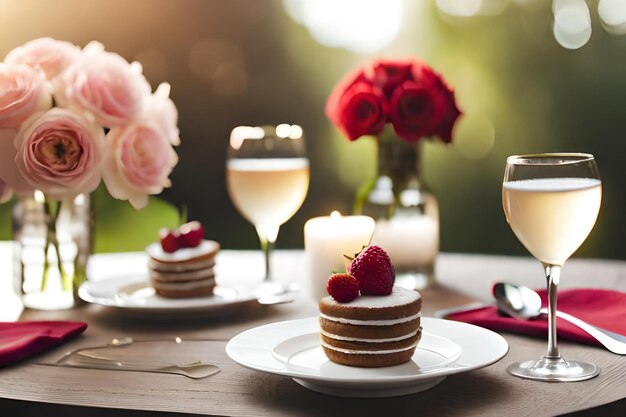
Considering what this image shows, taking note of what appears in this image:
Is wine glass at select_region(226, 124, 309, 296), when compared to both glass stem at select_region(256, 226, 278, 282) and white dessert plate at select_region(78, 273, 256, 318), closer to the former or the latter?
glass stem at select_region(256, 226, 278, 282)

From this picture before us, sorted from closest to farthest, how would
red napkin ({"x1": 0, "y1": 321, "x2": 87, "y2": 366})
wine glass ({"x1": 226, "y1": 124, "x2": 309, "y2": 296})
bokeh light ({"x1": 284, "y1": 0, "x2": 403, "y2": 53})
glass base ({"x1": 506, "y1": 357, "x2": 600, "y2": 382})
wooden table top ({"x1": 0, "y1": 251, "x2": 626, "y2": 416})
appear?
wooden table top ({"x1": 0, "y1": 251, "x2": 626, "y2": 416}), glass base ({"x1": 506, "y1": 357, "x2": 600, "y2": 382}), red napkin ({"x1": 0, "y1": 321, "x2": 87, "y2": 366}), wine glass ({"x1": 226, "y1": 124, "x2": 309, "y2": 296}), bokeh light ({"x1": 284, "y1": 0, "x2": 403, "y2": 53})

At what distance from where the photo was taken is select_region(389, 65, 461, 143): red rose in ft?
6.09

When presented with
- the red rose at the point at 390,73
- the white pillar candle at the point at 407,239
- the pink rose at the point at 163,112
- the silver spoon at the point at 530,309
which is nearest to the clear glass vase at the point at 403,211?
the white pillar candle at the point at 407,239

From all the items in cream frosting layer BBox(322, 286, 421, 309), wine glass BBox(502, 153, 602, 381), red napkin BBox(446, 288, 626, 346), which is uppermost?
wine glass BBox(502, 153, 602, 381)

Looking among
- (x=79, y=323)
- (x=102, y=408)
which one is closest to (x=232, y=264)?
(x=79, y=323)

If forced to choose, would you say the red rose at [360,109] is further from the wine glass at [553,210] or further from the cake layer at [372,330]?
the cake layer at [372,330]

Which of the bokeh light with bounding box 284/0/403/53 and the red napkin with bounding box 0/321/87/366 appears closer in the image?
the red napkin with bounding box 0/321/87/366

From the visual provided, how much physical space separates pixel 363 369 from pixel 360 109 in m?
0.79

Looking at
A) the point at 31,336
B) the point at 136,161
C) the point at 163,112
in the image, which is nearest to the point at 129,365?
the point at 31,336

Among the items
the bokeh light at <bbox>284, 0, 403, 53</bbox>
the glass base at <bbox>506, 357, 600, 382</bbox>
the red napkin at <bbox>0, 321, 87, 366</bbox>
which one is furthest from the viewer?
the bokeh light at <bbox>284, 0, 403, 53</bbox>

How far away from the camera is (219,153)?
15.8ft

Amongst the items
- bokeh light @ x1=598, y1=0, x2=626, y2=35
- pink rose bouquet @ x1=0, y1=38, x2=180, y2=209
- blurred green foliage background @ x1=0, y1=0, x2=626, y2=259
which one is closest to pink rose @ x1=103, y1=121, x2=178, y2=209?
pink rose bouquet @ x1=0, y1=38, x2=180, y2=209

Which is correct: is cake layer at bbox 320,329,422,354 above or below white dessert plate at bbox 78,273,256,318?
above

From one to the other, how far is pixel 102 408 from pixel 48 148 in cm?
61
